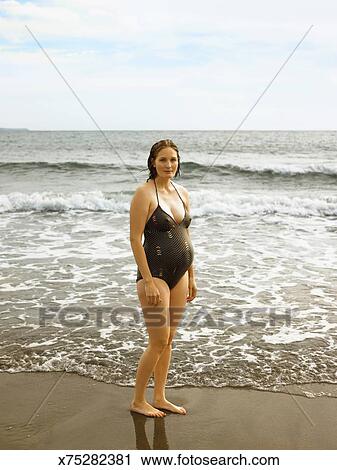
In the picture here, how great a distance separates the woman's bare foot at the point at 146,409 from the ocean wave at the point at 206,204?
967cm

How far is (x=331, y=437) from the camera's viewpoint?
11.0 ft

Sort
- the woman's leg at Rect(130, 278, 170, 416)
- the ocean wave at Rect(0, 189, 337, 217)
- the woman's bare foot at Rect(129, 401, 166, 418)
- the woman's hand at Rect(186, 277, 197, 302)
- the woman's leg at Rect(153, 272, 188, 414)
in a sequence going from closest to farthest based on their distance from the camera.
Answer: the woman's leg at Rect(130, 278, 170, 416)
the woman's leg at Rect(153, 272, 188, 414)
the woman's bare foot at Rect(129, 401, 166, 418)
the woman's hand at Rect(186, 277, 197, 302)
the ocean wave at Rect(0, 189, 337, 217)

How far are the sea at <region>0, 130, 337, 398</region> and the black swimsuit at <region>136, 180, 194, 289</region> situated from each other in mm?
1252

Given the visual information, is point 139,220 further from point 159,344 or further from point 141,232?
point 159,344

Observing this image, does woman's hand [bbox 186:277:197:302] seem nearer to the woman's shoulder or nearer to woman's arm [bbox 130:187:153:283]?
Answer: woman's arm [bbox 130:187:153:283]

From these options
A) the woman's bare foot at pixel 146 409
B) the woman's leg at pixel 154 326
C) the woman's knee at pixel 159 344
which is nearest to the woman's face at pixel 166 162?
the woman's leg at pixel 154 326

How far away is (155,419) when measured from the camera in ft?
11.7

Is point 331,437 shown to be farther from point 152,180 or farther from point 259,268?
point 259,268

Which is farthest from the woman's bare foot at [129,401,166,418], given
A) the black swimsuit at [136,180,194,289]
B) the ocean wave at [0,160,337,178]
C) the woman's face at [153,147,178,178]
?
the ocean wave at [0,160,337,178]

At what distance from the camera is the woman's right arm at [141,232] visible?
319 centimetres

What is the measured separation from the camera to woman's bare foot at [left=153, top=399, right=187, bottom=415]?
3648 millimetres

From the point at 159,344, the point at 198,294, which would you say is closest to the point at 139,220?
the point at 159,344
